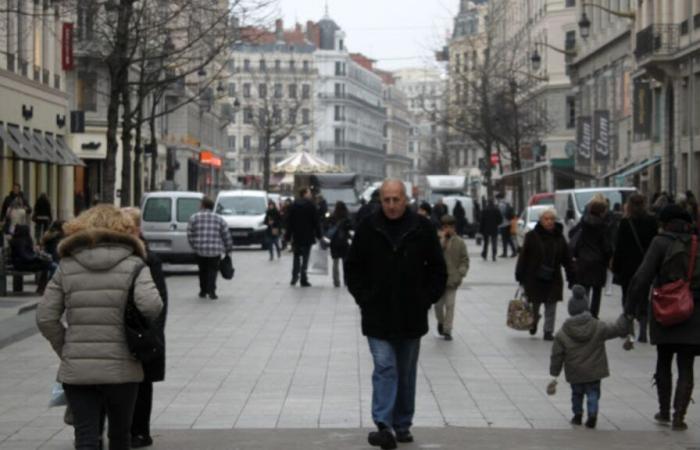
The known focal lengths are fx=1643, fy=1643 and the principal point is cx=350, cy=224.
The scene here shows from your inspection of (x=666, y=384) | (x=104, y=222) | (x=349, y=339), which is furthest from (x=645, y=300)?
(x=349, y=339)

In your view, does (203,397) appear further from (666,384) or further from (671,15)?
(671,15)

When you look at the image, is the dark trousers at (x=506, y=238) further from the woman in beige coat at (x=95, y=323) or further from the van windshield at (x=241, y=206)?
the woman in beige coat at (x=95, y=323)

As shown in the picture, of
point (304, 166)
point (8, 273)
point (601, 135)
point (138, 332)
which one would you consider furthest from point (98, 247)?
point (304, 166)

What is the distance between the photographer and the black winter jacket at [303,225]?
3034 cm

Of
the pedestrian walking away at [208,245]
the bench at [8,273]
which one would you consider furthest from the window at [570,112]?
the bench at [8,273]

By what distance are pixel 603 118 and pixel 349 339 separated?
139 ft

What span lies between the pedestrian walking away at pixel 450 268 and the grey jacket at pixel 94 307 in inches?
436

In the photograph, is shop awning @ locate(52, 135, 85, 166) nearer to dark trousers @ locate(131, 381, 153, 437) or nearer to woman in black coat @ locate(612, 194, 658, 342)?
woman in black coat @ locate(612, 194, 658, 342)

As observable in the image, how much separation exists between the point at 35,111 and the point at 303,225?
23.4 metres

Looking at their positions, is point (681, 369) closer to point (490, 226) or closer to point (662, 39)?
point (490, 226)

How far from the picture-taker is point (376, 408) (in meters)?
10.7

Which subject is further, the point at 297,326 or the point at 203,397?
the point at 297,326

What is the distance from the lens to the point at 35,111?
51656 mm

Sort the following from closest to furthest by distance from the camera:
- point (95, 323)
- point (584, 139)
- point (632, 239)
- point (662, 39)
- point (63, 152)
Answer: point (95, 323) → point (632, 239) → point (662, 39) → point (63, 152) → point (584, 139)
